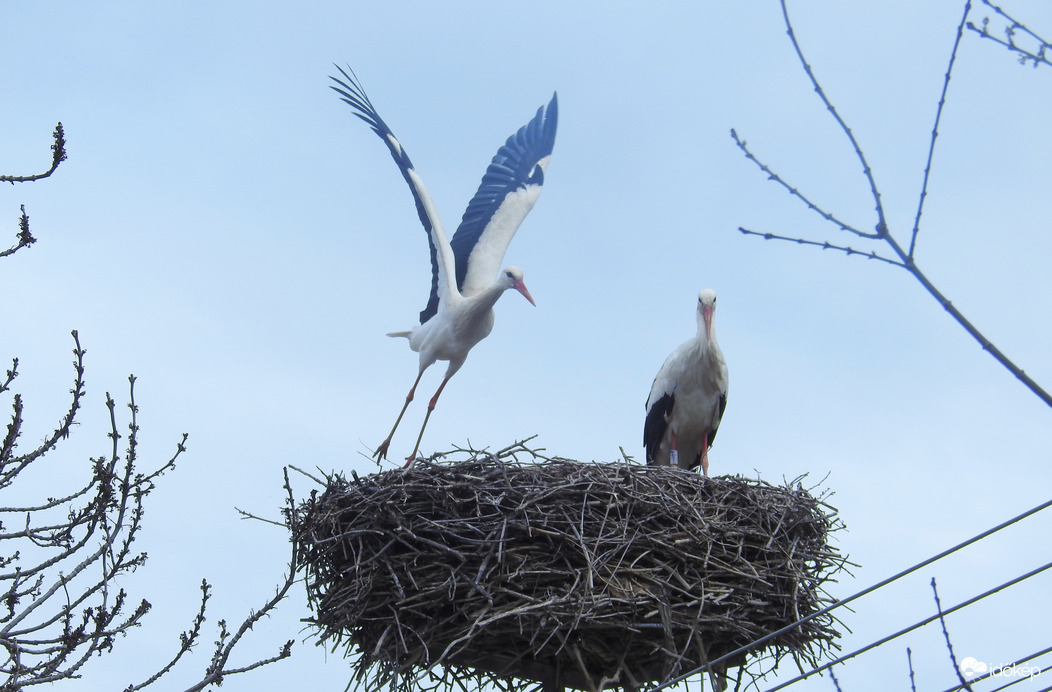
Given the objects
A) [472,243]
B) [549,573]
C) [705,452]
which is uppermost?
[472,243]

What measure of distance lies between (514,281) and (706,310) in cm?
120

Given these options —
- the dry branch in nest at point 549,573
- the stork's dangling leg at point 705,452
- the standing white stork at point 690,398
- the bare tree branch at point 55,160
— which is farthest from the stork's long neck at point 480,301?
the bare tree branch at point 55,160

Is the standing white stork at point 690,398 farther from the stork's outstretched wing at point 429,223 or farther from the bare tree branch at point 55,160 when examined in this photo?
the bare tree branch at point 55,160

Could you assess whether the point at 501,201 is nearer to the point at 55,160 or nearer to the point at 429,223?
the point at 429,223

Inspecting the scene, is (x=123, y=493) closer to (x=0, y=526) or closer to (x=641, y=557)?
(x=0, y=526)

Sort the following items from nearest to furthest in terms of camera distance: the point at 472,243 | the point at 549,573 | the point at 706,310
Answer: the point at 549,573 < the point at 706,310 < the point at 472,243

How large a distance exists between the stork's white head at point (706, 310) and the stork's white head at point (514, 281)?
1031mm

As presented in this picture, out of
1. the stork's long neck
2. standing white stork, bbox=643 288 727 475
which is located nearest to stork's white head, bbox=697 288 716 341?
standing white stork, bbox=643 288 727 475

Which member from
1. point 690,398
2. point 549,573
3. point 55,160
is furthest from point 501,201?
point 55,160

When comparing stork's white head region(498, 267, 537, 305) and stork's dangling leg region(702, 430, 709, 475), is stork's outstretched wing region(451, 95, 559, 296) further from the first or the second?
stork's dangling leg region(702, 430, 709, 475)

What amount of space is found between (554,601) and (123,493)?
1797 millimetres

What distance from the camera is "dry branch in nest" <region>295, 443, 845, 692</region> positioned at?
4746 mm

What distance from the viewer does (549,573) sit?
482 cm

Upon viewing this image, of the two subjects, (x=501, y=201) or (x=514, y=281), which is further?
(x=501, y=201)
